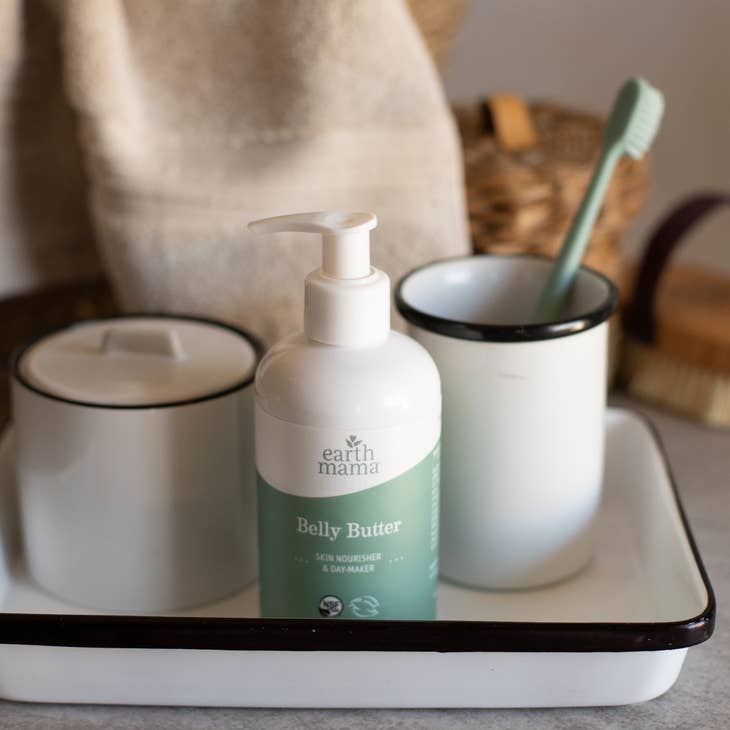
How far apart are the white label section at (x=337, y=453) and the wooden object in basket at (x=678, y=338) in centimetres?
35

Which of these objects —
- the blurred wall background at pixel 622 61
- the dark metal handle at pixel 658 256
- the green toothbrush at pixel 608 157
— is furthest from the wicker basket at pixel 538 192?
the blurred wall background at pixel 622 61

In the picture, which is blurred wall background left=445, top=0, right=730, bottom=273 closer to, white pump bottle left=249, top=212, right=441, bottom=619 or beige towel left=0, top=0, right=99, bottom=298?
beige towel left=0, top=0, right=99, bottom=298

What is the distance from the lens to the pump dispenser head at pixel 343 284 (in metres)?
0.41

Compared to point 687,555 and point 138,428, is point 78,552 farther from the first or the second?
point 687,555

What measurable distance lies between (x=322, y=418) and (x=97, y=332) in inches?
6.5

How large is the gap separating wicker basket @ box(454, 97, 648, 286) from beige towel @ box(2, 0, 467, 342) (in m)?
0.05

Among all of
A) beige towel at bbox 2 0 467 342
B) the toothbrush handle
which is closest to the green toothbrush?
the toothbrush handle

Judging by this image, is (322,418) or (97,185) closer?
(322,418)

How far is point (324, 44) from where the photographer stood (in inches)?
21.5

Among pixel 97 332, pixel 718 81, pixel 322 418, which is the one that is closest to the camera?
pixel 322 418

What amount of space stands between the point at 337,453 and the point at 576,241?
0.17 metres

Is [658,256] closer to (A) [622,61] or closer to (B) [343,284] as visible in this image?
(A) [622,61]

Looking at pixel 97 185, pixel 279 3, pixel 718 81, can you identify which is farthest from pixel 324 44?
pixel 718 81

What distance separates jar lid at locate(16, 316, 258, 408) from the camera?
1.55ft
